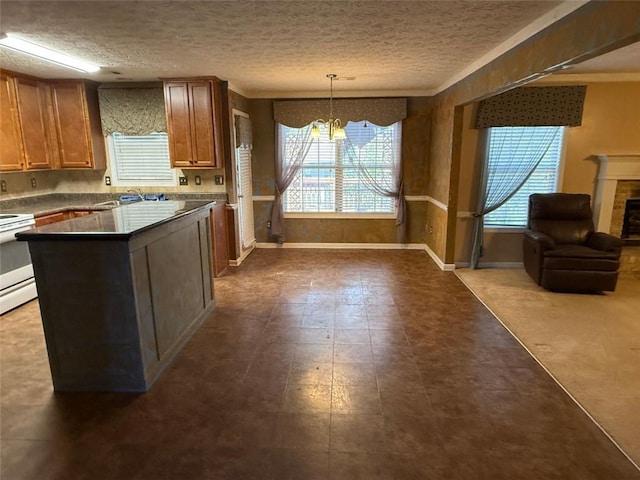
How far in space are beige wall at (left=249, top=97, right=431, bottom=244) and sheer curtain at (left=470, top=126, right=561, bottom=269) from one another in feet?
3.95

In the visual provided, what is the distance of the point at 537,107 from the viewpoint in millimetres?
4734

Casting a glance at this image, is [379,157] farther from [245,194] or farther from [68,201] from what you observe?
[68,201]

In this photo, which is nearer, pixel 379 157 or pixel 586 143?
pixel 586 143

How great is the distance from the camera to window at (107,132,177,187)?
523cm

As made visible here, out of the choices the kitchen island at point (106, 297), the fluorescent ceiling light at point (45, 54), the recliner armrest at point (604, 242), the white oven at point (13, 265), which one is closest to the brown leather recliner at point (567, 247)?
the recliner armrest at point (604, 242)

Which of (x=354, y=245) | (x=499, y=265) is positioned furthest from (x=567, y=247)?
(x=354, y=245)

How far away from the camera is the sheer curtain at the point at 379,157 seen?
6039 millimetres

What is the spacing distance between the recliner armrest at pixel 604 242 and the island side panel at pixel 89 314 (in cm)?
469

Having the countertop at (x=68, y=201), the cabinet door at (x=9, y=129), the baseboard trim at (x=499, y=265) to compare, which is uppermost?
the cabinet door at (x=9, y=129)

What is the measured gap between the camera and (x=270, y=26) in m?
2.73

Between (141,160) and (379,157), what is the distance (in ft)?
11.5

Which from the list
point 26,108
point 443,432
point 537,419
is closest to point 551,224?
point 537,419

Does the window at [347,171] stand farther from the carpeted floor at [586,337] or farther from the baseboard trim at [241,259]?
the carpeted floor at [586,337]

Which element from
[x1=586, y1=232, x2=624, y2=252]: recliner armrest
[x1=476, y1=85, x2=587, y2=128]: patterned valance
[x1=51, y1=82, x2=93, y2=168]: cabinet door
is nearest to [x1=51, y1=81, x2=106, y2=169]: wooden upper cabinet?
[x1=51, y1=82, x2=93, y2=168]: cabinet door
